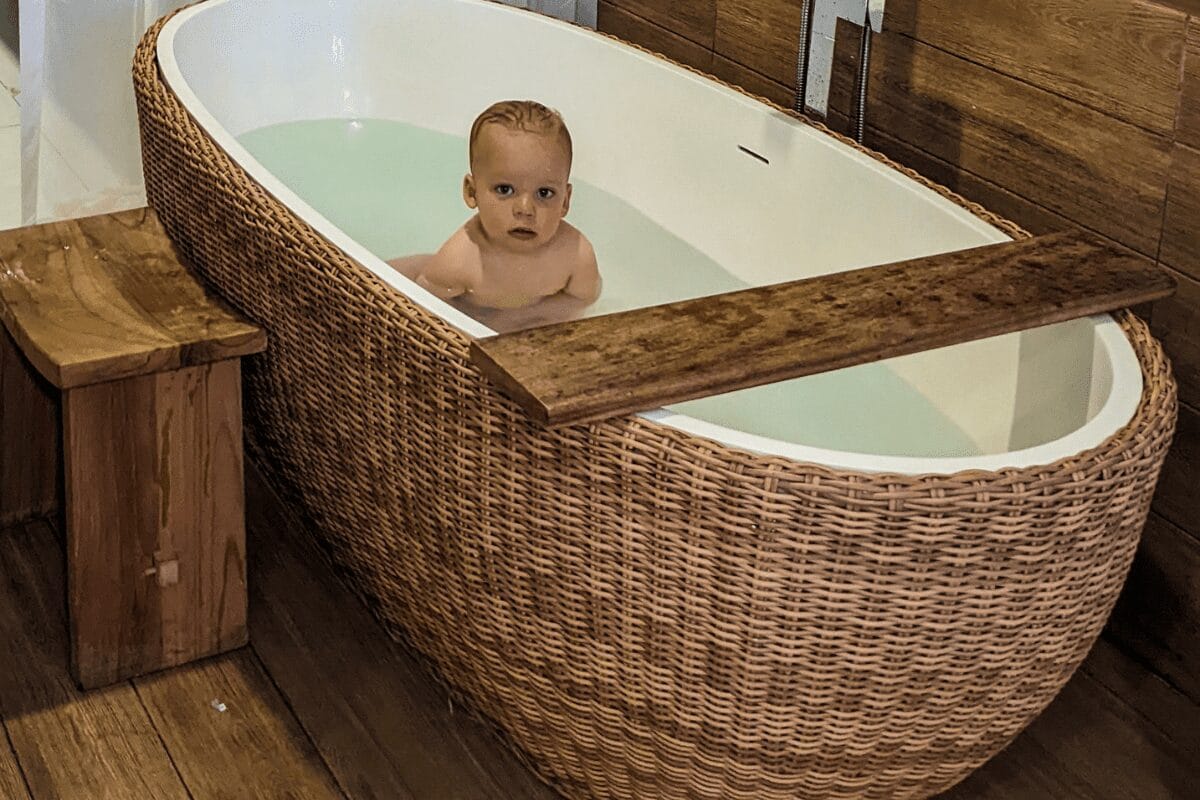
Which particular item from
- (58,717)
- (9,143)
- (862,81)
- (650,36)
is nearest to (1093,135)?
(862,81)

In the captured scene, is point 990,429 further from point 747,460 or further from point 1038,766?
point 747,460

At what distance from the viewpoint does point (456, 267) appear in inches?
86.2

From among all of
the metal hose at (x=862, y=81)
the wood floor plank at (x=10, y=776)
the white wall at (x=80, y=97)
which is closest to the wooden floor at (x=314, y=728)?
the wood floor plank at (x=10, y=776)

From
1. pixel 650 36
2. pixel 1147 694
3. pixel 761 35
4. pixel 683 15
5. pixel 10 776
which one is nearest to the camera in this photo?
pixel 10 776

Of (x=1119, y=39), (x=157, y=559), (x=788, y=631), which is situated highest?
(x=1119, y=39)

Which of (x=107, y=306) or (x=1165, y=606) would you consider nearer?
(x=107, y=306)

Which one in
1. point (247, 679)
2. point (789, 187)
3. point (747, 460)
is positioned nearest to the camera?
point (747, 460)

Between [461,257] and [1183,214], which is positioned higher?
[1183,214]

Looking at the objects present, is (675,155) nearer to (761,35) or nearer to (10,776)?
(761,35)

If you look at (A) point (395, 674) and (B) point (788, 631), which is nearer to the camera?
(B) point (788, 631)

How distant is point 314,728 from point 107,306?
0.57 m

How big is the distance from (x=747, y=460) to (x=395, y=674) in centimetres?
76

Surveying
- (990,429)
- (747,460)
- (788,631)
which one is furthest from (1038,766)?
(747,460)

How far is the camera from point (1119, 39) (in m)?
1.86
